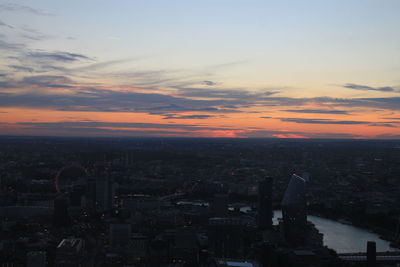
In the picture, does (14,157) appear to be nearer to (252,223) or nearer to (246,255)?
(252,223)

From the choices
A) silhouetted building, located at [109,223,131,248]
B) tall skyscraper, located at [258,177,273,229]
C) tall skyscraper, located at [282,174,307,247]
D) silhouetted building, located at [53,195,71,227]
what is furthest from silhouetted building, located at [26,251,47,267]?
tall skyscraper, located at [258,177,273,229]

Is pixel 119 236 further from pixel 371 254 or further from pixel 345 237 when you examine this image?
pixel 345 237

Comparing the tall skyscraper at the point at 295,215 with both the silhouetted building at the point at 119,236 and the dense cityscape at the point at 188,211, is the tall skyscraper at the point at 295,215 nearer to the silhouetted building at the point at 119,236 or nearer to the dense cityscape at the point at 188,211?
the dense cityscape at the point at 188,211

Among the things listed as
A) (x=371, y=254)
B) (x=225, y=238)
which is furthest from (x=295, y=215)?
(x=371, y=254)

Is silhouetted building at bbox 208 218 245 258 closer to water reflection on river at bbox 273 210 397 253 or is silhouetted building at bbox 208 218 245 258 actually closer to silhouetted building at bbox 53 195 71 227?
water reflection on river at bbox 273 210 397 253

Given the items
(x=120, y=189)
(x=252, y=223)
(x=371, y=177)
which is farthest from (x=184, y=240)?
(x=371, y=177)

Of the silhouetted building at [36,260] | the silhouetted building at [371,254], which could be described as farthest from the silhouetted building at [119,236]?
the silhouetted building at [371,254]
